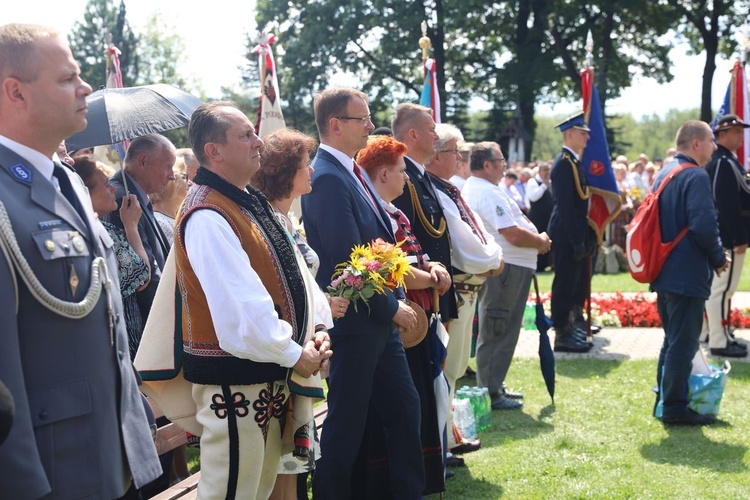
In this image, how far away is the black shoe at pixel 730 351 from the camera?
9.11m

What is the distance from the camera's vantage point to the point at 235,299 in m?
3.13

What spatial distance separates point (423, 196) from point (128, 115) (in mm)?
1819

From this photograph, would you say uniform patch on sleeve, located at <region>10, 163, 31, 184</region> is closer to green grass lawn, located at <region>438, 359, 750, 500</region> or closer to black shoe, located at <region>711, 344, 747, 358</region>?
green grass lawn, located at <region>438, 359, 750, 500</region>

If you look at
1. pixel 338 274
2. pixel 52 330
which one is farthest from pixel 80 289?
pixel 338 274

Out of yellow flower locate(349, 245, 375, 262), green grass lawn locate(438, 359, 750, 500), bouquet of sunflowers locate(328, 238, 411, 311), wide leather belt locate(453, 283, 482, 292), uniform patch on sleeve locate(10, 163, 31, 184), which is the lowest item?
green grass lawn locate(438, 359, 750, 500)

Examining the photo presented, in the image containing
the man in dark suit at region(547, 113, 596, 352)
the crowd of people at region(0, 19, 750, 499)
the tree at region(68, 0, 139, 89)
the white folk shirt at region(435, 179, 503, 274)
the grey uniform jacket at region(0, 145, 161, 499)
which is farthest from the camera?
the tree at region(68, 0, 139, 89)

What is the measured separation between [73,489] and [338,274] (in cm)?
195

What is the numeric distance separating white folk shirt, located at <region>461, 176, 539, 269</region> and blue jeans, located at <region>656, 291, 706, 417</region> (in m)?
1.21

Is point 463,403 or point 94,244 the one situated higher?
point 94,244

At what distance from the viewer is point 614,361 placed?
914cm

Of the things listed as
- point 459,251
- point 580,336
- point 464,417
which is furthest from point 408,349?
point 580,336

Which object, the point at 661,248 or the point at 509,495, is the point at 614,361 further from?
the point at 509,495

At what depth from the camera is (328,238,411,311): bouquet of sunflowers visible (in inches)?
157

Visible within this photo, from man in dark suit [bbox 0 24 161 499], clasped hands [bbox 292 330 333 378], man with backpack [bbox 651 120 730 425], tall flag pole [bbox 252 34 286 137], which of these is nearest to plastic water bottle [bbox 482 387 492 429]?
man with backpack [bbox 651 120 730 425]
